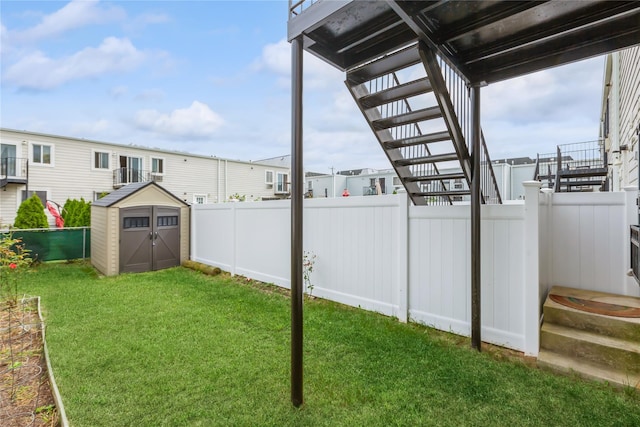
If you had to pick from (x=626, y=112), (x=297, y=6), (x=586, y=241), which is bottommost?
(x=586, y=241)

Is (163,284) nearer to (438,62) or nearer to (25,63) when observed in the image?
(438,62)

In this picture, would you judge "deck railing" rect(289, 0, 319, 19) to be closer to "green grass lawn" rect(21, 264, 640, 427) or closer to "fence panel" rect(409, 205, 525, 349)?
"fence panel" rect(409, 205, 525, 349)

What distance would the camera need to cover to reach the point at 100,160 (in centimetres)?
1354

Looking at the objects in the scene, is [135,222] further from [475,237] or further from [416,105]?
[475,237]

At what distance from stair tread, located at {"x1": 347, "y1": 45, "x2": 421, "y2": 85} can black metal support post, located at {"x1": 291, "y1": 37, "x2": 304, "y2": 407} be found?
819 millimetres

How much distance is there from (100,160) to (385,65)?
15.0 meters

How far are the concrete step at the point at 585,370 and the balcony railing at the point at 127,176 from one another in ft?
51.7

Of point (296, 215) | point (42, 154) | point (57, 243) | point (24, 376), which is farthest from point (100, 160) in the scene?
point (296, 215)

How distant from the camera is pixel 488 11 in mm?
2068

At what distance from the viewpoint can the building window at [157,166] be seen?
1488 cm

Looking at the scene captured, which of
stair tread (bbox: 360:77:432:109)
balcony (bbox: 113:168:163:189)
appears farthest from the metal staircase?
balcony (bbox: 113:168:163:189)

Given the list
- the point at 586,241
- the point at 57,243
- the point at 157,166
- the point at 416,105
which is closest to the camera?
the point at 586,241

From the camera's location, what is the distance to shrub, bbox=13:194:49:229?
816cm

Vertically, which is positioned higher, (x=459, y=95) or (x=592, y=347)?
(x=459, y=95)
